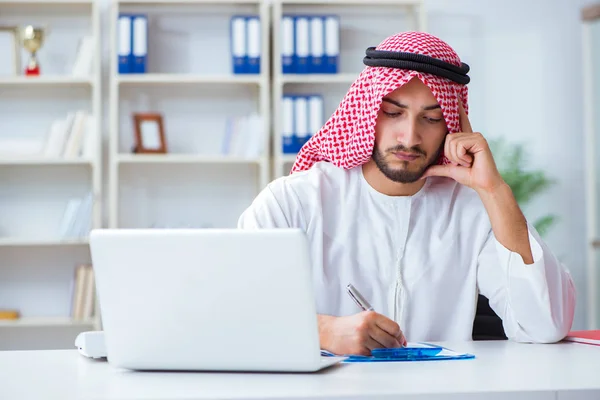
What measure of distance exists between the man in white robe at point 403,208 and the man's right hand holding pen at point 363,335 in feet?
1.53

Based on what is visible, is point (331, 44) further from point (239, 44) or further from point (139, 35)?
point (139, 35)

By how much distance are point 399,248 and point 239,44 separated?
2.59 metres

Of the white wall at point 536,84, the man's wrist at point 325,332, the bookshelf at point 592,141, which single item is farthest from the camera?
the white wall at point 536,84

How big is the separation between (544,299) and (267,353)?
794 millimetres

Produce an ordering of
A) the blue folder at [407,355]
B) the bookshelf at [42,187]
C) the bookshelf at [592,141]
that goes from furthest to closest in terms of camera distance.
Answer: the bookshelf at [592,141] < the bookshelf at [42,187] < the blue folder at [407,355]

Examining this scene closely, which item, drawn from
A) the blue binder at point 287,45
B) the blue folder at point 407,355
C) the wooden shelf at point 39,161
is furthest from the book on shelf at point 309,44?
the blue folder at point 407,355

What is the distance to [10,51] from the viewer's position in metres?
4.52

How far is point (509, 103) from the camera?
483cm

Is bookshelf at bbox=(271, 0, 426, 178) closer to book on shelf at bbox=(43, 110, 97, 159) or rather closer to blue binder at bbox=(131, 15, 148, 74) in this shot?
blue binder at bbox=(131, 15, 148, 74)

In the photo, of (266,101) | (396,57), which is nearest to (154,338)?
(396,57)

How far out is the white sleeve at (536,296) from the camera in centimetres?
165

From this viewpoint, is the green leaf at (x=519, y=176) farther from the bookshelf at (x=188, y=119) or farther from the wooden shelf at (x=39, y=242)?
the wooden shelf at (x=39, y=242)

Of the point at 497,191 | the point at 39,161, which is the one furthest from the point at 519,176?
the point at 497,191

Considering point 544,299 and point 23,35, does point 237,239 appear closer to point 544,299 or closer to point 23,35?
point 544,299
